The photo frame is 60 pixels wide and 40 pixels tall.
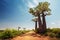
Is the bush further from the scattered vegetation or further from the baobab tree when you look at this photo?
the baobab tree

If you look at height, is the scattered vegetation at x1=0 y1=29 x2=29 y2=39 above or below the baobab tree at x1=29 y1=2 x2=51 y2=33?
below

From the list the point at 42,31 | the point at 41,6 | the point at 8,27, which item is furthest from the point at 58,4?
the point at 8,27

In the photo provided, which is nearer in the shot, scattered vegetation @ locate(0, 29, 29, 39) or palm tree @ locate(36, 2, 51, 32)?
scattered vegetation @ locate(0, 29, 29, 39)

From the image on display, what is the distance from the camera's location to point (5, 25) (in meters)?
3.73

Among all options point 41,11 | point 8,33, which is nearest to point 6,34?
point 8,33

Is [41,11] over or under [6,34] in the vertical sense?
over

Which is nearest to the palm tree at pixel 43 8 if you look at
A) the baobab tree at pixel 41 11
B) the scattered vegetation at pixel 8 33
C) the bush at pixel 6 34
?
the baobab tree at pixel 41 11

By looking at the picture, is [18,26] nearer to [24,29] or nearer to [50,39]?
[24,29]

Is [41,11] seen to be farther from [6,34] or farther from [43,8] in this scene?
[6,34]

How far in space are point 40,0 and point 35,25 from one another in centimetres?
72

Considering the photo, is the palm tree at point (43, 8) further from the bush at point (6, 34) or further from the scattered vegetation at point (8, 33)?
the bush at point (6, 34)

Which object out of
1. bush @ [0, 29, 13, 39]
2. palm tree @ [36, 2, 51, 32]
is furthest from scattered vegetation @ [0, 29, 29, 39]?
palm tree @ [36, 2, 51, 32]

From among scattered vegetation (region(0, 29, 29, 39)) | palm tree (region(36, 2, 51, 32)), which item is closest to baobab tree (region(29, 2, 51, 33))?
palm tree (region(36, 2, 51, 32))

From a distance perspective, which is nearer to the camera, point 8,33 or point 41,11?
point 8,33
